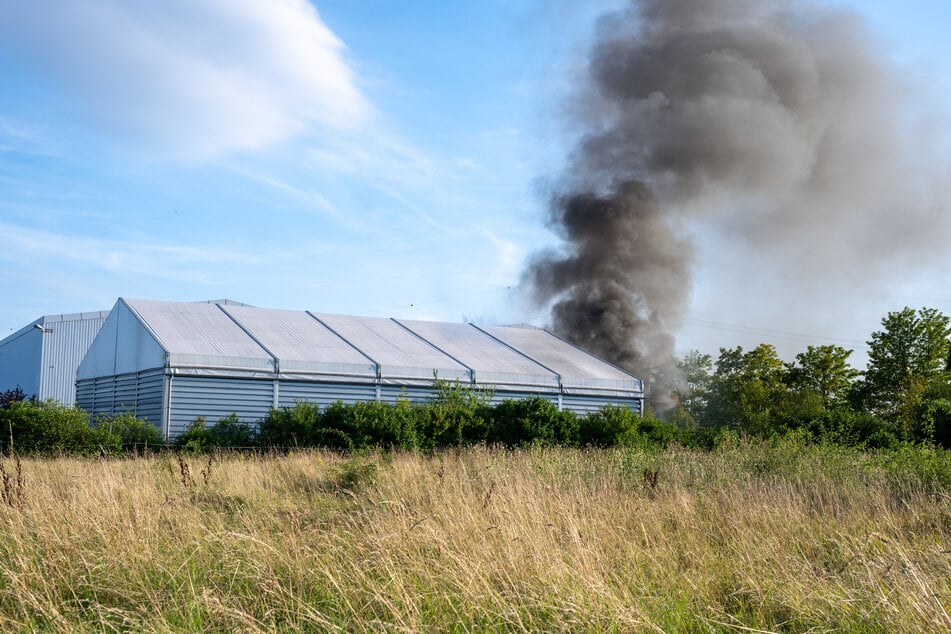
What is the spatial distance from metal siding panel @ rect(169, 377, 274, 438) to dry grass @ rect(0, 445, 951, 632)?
43.5 ft

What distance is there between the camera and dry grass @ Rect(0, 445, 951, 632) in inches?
199

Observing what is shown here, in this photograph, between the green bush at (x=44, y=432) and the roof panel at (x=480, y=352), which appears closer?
the green bush at (x=44, y=432)

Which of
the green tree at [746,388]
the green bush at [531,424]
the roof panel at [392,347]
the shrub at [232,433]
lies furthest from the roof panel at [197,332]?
the green tree at [746,388]

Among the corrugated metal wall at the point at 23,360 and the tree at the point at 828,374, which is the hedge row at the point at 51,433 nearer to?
the corrugated metal wall at the point at 23,360

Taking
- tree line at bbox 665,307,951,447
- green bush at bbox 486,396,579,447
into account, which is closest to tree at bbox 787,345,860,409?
tree line at bbox 665,307,951,447

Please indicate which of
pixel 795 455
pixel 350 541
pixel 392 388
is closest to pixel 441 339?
pixel 392 388

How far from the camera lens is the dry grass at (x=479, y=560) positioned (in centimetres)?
505

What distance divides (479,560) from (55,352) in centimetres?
4064

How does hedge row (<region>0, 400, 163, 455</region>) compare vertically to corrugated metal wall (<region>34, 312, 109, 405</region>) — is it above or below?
below

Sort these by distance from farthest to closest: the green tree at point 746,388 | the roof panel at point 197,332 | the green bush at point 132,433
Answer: the green tree at point 746,388 < the roof panel at point 197,332 < the green bush at point 132,433

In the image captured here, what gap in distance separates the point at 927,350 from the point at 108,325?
127 feet

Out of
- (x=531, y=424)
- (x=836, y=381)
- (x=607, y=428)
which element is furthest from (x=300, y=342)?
(x=836, y=381)

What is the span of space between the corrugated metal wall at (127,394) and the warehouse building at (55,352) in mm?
12786

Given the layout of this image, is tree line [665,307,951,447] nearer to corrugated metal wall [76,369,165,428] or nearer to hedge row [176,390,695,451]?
hedge row [176,390,695,451]
